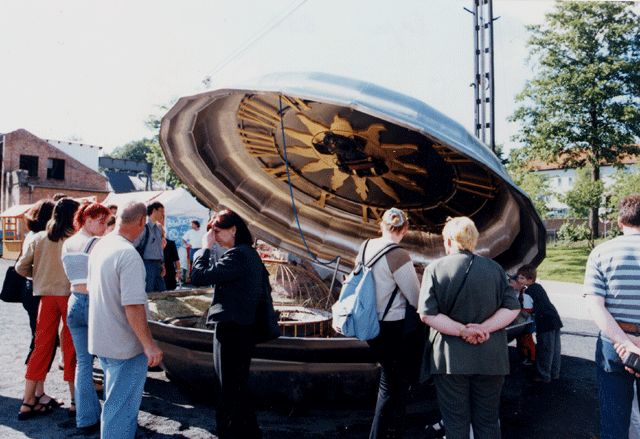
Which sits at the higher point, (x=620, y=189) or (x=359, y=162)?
(x=620, y=189)

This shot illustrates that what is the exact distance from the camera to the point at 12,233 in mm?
25188

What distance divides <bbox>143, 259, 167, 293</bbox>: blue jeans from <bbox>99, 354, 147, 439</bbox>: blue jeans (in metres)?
3.81

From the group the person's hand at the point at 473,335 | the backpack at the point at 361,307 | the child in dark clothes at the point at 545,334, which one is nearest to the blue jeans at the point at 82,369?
the backpack at the point at 361,307

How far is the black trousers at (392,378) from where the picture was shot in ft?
10.5

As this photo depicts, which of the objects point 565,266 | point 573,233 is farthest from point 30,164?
point 573,233

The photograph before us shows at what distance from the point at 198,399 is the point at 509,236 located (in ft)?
10.7

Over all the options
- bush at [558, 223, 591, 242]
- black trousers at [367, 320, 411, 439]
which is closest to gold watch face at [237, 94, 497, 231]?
black trousers at [367, 320, 411, 439]

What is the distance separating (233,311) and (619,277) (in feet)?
7.72

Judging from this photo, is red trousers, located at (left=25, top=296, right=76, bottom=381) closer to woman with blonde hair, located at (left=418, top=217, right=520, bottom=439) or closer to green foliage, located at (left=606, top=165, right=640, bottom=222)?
woman with blonde hair, located at (left=418, top=217, right=520, bottom=439)

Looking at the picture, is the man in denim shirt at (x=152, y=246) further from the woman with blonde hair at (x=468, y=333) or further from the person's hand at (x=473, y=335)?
the person's hand at (x=473, y=335)

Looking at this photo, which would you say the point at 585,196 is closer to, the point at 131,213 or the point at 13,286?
the point at 13,286

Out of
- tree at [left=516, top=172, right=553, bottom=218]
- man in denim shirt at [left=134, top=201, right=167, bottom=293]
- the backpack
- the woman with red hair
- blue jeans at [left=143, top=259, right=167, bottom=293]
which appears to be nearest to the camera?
the backpack

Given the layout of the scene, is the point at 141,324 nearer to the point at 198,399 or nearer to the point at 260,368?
the point at 260,368

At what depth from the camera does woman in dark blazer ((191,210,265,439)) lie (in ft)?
10.3
